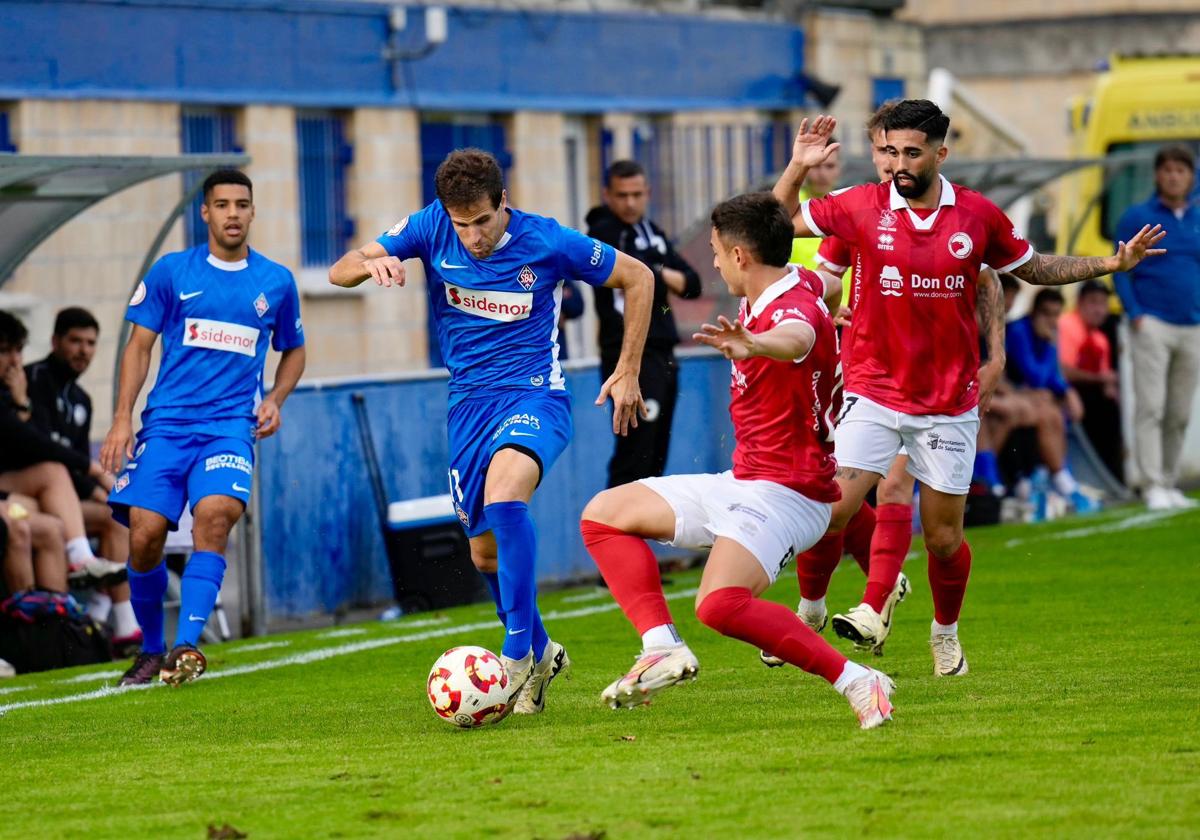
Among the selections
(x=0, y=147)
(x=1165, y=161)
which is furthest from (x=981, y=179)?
(x=0, y=147)

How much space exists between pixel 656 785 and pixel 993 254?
2.90m

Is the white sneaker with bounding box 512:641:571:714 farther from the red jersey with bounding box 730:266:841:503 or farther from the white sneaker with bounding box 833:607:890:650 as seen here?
the red jersey with bounding box 730:266:841:503

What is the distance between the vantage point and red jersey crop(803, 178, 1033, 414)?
27.0 ft

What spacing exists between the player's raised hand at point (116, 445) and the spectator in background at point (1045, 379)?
8.62 m

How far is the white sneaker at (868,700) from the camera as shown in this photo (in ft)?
22.8

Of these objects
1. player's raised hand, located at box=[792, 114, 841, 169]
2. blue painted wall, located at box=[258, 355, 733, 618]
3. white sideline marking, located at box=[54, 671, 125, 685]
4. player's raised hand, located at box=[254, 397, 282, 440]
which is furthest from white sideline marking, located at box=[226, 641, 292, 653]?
player's raised hand, located at box=[792, 114, 841, 169]

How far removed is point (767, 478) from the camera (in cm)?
718

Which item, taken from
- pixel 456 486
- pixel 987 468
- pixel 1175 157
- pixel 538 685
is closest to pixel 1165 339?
pixel 1175 157

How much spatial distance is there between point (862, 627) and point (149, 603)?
11.0 ft

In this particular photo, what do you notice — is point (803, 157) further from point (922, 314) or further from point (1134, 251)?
point (1134, 251)

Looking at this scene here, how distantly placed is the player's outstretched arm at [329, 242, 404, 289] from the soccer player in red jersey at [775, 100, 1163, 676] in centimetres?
146

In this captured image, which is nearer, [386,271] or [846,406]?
[386,271]

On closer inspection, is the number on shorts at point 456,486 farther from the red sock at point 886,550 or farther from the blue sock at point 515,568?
the red sock at point 886,550

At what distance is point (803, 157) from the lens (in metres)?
8.14
